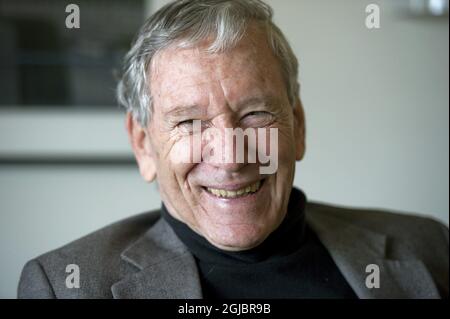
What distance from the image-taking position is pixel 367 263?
0.96 metres

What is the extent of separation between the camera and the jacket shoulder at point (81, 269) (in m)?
0.81

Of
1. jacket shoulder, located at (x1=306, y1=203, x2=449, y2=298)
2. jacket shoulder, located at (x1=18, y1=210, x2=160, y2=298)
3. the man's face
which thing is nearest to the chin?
the man's face

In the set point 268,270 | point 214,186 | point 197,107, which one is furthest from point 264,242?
point 197,107

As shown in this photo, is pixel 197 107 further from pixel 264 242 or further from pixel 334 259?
pixel 334 259

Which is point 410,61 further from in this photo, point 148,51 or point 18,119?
point 18,119

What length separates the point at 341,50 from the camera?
1.12 m

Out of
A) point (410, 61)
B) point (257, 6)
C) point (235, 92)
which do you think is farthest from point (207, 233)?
point (410, 61)

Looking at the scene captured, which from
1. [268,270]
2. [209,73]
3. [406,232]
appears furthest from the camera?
[406,232]

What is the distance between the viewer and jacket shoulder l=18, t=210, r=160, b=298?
0.81m

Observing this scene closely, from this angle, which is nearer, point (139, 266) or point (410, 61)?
point (139, 266)

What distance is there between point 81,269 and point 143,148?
0.71 ft

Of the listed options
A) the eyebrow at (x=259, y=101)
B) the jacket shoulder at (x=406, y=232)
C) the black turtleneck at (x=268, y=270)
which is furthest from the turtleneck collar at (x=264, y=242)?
the eyebrow at (x=259, y=101)

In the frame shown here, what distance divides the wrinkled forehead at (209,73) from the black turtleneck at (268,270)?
0.24m
